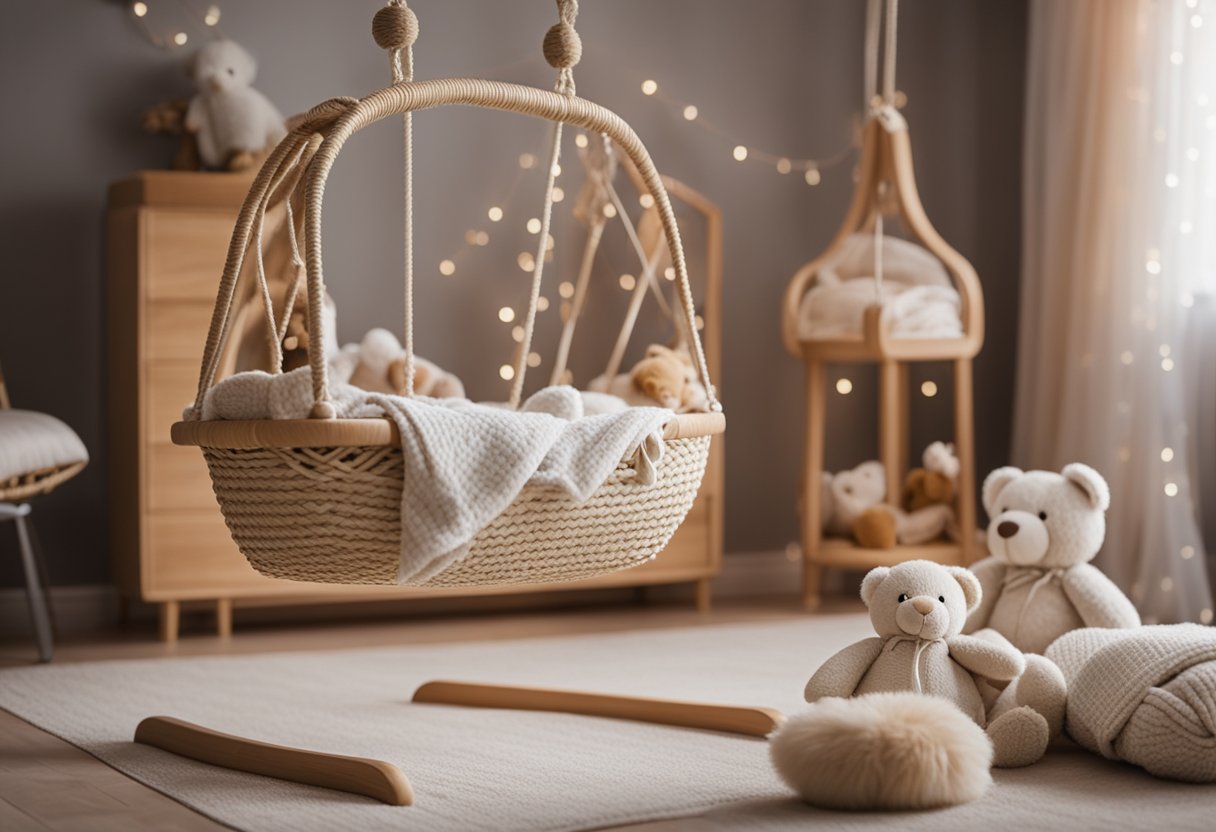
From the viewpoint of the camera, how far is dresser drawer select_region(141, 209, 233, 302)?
121 inches

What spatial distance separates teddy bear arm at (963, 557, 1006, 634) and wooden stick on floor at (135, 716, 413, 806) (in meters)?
0.97

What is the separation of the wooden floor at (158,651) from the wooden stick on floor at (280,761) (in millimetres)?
98

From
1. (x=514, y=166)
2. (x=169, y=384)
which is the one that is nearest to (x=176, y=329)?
(x=169, y=384)

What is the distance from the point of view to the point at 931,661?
6.29 feet

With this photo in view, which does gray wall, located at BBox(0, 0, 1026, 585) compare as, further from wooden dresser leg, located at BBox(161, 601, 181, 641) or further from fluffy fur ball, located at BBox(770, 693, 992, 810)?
fluffy fur ball, located at BBox(770, 693, 992, 810)

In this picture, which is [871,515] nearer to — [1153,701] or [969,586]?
[969,586]

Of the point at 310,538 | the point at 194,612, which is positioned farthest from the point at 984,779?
the point at 194,612

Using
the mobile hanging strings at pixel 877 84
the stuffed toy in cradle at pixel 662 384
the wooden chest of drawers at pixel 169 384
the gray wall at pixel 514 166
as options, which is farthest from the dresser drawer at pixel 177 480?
the mobile hanging strings at pixel 877 84

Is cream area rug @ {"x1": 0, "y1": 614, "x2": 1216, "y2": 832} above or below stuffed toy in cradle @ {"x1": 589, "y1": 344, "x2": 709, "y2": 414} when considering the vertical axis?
below

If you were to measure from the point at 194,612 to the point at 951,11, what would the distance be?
2.50m

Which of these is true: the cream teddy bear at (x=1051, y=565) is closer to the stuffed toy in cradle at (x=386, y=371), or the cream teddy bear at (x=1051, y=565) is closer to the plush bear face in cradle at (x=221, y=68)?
the stuffed toy in cradle at (x=386, y=371)

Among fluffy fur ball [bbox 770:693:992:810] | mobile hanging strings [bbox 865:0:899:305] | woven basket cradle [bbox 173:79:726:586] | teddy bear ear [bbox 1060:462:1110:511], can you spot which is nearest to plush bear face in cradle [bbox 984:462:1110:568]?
teddy bear ear [bbox 1060:462:1110:511]

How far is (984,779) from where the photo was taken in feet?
5.55

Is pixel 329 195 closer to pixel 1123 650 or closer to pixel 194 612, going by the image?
pixel 194 612
